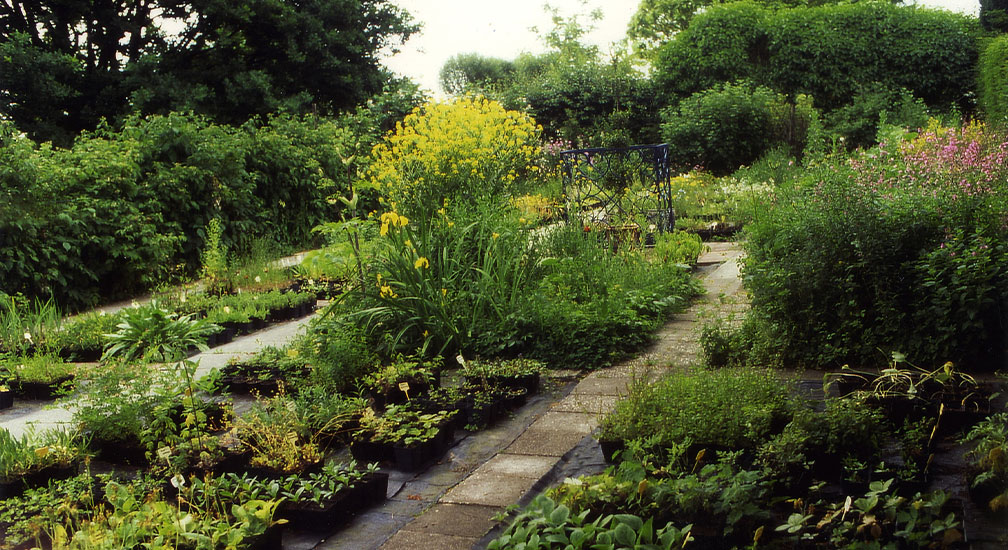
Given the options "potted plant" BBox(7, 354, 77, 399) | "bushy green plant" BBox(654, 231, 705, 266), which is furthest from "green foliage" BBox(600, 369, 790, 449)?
"bushy green plant" BBox(654, 231, 705, 266)

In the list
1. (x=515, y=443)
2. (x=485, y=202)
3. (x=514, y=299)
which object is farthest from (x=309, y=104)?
(x=515, y=443)

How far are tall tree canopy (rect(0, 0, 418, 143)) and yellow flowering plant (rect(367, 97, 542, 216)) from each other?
11.2ft

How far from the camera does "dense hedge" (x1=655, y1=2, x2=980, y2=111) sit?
14898 mm

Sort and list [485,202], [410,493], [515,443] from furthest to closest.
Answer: [485,202], [515,443], [410,493]

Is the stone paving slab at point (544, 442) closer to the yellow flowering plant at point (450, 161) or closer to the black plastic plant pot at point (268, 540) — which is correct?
the black plastic plant pot at point (268, 540)

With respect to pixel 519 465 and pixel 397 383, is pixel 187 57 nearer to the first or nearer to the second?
pixel 397 383

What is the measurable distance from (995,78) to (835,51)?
12.7 ft

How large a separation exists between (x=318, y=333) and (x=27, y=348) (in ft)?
6.84

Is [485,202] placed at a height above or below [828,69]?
below

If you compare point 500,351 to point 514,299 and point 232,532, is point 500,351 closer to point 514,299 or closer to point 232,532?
point 514,299

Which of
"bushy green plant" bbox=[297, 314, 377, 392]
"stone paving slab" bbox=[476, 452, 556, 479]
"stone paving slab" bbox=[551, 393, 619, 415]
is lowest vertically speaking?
"stone paving slab" bbox=[551, 393, 619, 415]

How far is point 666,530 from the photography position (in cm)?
215

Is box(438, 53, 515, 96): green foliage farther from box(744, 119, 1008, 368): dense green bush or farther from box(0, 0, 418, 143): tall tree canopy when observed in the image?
box(744, 119, 1008, 368): dense green bush

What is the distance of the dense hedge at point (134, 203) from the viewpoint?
6.45m
